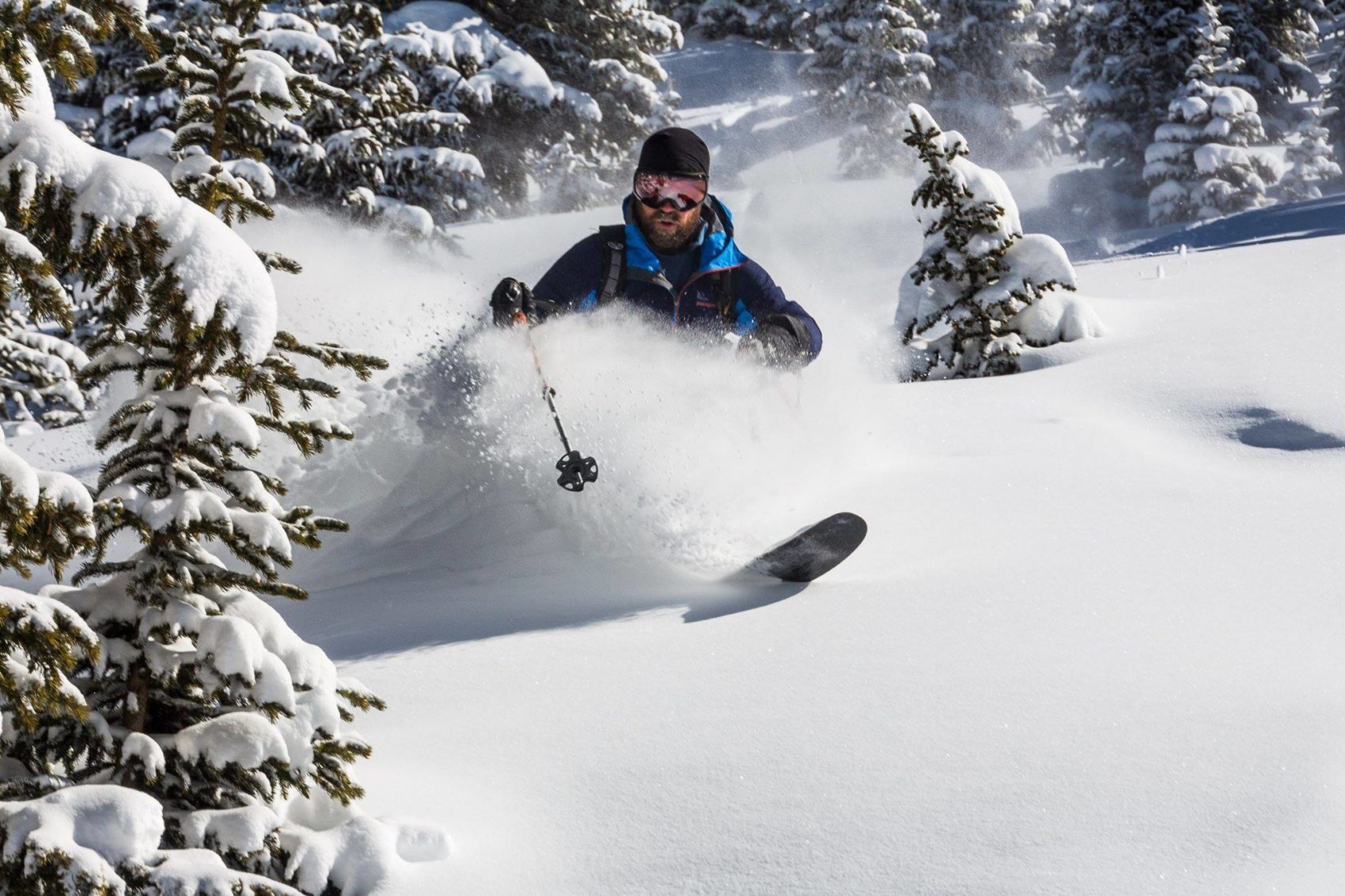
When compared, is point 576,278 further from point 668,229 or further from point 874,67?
point 874,67

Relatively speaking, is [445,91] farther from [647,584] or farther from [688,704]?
[688,704]

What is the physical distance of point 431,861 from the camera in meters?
2.99

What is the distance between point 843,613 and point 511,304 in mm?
2661

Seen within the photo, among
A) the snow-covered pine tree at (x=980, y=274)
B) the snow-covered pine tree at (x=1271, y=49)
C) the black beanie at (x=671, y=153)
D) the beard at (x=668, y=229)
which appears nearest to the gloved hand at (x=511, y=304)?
the beard at (x=668, y=229)

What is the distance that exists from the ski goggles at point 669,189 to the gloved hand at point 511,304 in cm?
106

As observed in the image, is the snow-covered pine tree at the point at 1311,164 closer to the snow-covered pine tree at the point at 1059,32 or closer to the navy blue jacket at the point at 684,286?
the snow-covered pine tree at the point at 1059,32

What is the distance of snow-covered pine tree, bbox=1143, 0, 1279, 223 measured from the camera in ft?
87.7

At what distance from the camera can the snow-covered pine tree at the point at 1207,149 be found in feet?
87.7

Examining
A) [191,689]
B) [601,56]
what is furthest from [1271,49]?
[191,689]

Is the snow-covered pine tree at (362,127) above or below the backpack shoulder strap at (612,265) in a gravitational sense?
above

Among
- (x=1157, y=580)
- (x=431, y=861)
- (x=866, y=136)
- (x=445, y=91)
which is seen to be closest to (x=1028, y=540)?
(x=1157, y=580)

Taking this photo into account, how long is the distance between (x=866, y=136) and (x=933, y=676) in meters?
30.7

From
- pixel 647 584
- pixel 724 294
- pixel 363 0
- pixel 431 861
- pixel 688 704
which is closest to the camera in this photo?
pixel 431 861

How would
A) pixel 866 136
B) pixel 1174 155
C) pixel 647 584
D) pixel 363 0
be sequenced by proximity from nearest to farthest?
pixel 647 584, pixel 363 0, pixel 1174 155, pixel 866 136
